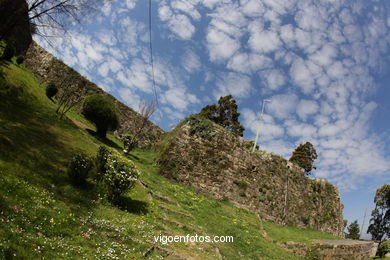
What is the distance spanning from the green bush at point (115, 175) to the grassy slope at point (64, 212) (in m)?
→ 0.57

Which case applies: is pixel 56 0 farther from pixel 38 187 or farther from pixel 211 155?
pixel 211 155

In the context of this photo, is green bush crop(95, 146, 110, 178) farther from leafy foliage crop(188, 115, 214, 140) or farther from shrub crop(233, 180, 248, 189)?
shrub crop(233, 180, 248, 189)

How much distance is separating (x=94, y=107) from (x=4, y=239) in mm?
20404

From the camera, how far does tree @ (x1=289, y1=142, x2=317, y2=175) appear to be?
180 ft

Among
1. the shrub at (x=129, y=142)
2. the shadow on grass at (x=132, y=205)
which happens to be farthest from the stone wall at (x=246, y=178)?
the shadow on grass at (x=132, y=205)

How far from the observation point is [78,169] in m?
10.5

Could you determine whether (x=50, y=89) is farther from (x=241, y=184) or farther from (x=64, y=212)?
(x=241, y=184)

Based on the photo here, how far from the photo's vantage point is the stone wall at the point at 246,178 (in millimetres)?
23812

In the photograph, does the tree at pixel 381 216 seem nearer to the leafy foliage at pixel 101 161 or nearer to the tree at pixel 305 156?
the tree at pixel 305 156

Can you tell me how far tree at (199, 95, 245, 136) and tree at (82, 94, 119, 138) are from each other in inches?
1013

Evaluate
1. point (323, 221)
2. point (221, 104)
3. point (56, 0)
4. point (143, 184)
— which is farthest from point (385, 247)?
point (56, 0)

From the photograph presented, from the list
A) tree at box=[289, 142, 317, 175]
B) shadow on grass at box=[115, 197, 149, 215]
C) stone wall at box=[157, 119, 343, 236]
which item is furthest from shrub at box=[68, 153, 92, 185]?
tree at box=[289, 142, 317, 175]

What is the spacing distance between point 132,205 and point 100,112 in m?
15.0

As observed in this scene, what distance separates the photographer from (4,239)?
17.5ft
